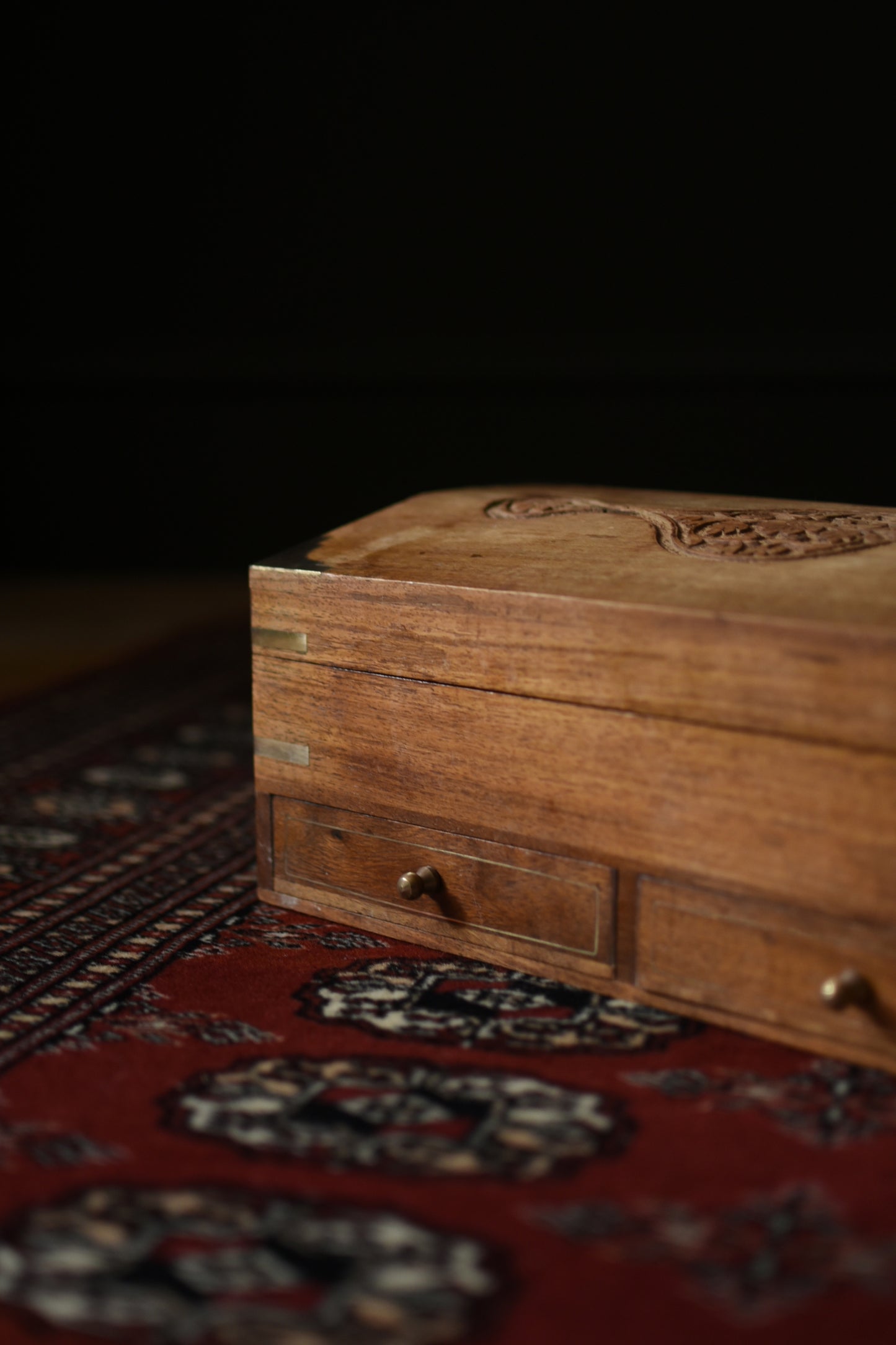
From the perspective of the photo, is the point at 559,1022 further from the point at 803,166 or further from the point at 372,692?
the point at 803,166

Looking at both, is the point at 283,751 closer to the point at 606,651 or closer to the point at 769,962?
the point at 606,651

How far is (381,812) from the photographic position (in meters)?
1.69

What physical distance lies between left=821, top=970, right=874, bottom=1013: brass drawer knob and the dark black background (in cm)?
340

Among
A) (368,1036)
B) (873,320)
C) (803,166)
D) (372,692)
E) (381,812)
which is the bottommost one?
(368,1036)

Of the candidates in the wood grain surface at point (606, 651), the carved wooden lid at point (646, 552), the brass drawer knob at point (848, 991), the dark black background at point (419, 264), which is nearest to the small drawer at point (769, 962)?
the brass drawer knob at point (848, 991)

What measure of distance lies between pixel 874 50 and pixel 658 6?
2.23ft

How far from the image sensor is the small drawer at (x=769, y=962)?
135 centimetres

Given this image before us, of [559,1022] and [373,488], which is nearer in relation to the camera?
[559,1022]

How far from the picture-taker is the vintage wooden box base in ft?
4.44

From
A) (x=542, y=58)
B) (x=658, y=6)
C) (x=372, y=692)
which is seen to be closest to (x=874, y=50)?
(x=658, y=6)

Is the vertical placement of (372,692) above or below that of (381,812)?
above

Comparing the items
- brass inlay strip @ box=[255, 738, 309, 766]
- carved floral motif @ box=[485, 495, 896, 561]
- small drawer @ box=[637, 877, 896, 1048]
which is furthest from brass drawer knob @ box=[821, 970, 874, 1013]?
brass inlay strip @ box=[255, 738, 309, 766]

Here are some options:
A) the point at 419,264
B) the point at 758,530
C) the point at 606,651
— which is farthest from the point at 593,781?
the point at 419,264

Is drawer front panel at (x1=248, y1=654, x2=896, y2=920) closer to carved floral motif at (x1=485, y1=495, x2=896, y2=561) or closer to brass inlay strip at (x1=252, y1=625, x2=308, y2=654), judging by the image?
brass inlay strip at (x1=252, y1=625, x2=308, y2=654)
